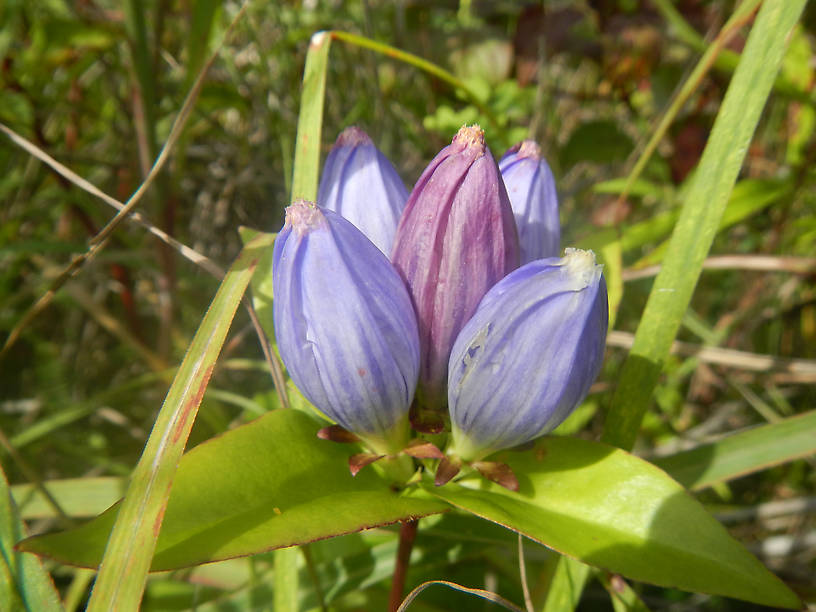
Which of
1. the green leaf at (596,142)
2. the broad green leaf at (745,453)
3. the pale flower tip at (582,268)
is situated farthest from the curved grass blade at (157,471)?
the green leaf at (596,142)

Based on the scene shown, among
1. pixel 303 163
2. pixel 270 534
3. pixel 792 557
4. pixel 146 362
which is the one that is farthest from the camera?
pixel 146 362

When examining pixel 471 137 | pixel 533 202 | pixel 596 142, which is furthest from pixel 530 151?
pixel 596 142

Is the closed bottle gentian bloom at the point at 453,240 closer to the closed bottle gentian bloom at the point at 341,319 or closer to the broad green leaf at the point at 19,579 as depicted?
the closed bottle gentian bloom at the point at 341,319

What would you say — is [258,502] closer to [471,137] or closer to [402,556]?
[402,556]

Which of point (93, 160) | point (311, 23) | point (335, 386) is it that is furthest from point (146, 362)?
point (335, 386)

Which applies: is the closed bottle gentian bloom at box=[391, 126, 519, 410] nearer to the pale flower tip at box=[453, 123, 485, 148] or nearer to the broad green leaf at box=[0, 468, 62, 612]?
the pale flower tip at box=[453, 123, 485, 148]

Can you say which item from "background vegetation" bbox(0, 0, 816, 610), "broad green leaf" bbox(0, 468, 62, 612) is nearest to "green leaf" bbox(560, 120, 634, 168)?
"background vegetation" bbox(0, 0, 816, 610)

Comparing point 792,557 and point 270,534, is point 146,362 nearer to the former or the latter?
point 270,534
